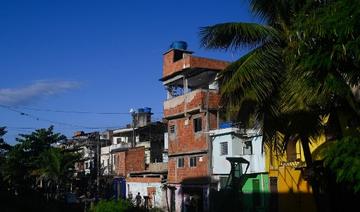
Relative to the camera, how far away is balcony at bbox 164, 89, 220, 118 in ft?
127

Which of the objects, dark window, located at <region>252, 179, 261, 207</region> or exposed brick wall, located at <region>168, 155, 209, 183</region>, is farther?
exposed brick wall, located at <region>168, 155, 209, 183</region>

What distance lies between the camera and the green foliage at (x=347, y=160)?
412 inches

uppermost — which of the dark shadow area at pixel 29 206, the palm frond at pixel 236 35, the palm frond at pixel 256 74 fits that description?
the palm frond at pixel 236 35

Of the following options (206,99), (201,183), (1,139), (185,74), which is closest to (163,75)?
(185,74)

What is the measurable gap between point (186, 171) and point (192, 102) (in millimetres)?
5401

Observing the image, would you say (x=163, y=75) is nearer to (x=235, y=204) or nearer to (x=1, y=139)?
(x=235, y=204)

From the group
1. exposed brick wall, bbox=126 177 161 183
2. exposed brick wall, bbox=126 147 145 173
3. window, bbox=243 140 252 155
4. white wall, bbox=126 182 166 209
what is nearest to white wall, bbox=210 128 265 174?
window, bbox=243 140 252 155

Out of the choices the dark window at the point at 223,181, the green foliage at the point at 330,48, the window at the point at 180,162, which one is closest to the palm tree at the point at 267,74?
the green foliage at the point at 330,48

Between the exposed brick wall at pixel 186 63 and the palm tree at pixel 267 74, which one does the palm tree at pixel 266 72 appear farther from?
the exposed brick wall at pixel 186 63

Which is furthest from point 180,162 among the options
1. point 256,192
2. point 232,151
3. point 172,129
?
point 256,192

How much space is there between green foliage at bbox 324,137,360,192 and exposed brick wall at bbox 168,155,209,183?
27662 millimetres

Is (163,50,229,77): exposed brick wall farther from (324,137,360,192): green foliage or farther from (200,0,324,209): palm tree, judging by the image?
(324,137,360,192): green foliage

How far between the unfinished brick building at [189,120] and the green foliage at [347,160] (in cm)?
2591

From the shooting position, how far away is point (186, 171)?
41656mm
